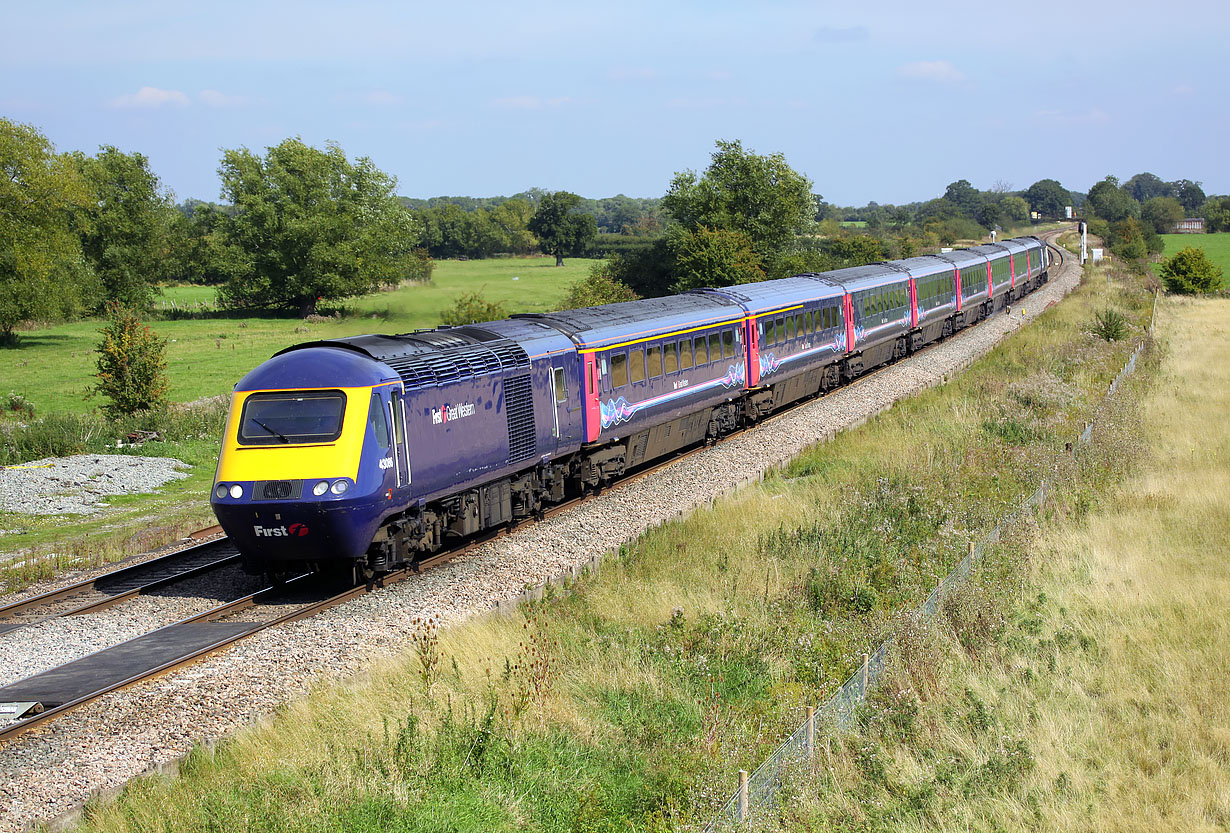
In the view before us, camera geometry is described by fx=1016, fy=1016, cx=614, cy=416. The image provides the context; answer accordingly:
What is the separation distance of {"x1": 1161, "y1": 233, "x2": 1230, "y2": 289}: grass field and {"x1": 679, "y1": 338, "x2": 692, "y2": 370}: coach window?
3355 inches

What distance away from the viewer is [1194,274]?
227 feet

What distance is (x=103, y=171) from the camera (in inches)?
3017

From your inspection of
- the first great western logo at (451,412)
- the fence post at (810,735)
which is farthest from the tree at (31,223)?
the fence post at (810,735)

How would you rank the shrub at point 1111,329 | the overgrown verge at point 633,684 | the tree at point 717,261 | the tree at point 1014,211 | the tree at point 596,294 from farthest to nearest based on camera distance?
the tree at point 1014,211 → the tree at point 717,261 → the tree at point 596,294 → the shrub at point 1111,329 → the overgrown verge at point 633,684

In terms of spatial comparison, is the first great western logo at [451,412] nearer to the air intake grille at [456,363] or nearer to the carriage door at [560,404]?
the air intake grille at [456,363]

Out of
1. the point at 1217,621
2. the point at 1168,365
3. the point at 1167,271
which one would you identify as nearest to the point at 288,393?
the point at 1217,621

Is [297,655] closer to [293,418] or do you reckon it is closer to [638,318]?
[293,418]

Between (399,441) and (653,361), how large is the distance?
804cm

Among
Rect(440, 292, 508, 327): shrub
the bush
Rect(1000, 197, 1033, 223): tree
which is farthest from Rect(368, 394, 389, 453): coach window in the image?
Rect(1000, 197, 1033, 223): tree

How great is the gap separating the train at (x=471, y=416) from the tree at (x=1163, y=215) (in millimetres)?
180234

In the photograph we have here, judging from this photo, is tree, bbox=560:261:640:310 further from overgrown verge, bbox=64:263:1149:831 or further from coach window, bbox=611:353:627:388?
overgrown verge, bbox=64:263:1149:831

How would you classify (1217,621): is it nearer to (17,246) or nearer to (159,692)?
(159,692)

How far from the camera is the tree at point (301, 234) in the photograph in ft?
231

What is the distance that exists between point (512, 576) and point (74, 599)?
243 inches
